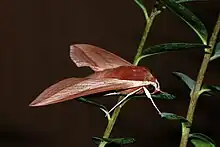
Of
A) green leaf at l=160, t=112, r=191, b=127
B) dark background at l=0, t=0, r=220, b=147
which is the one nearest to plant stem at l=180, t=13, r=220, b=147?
green leaf at l=160, t=112, r=191, b=127

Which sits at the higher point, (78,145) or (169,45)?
(169,45)

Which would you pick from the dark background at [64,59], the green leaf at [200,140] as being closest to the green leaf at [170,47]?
the green leaf at [200,140]

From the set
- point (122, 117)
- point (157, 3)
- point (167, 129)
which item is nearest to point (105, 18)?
point (122, 117)

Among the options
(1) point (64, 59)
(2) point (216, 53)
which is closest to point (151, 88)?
(2) point (216, 53)

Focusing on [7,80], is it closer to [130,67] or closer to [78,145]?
[78,145]

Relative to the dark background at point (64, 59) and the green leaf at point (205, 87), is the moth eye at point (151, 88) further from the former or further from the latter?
the dark background at point (64, 59)
